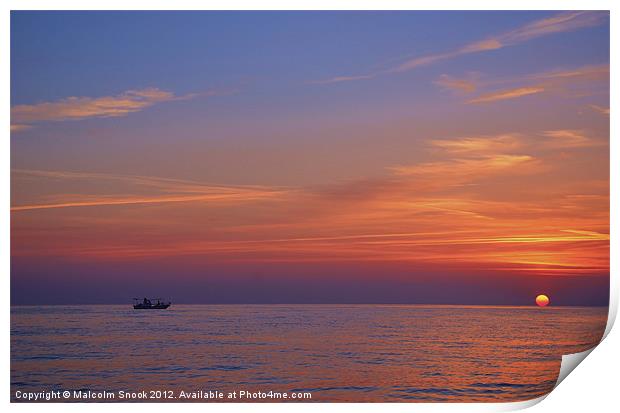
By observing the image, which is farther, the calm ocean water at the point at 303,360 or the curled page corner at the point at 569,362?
the calm ocean water at the point at 303,360

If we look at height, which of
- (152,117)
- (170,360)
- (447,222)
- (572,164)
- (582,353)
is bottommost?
(170,360)

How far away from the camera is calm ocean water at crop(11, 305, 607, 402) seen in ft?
29.8

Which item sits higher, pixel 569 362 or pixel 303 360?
pixel 569 362

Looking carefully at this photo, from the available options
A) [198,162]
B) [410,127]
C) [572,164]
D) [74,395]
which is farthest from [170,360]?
[572,164]

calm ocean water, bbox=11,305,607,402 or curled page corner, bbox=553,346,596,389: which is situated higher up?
curled page corner, bbox=553,346,596,389

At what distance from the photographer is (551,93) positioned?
8.04m

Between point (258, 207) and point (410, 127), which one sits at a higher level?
point (410, 127)

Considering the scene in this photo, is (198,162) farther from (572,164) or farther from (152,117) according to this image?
(572,164)

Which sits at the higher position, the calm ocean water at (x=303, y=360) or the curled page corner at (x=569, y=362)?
the curled page corner at (x=569, y=362)

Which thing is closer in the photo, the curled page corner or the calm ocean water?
the curled page corner

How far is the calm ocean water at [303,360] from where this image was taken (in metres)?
9.07

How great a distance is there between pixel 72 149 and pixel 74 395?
8.54 ft

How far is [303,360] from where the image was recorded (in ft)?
40.5

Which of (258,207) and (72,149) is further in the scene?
(258,207)
